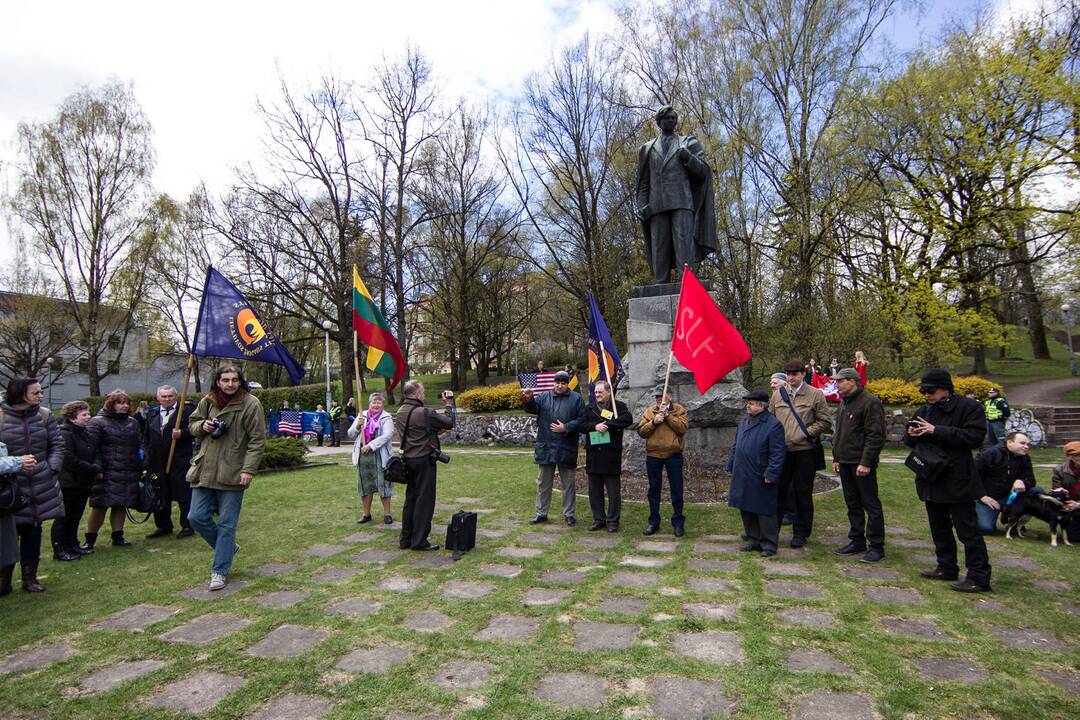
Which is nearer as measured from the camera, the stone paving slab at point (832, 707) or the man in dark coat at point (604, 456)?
the stone paving slab at point (832, 707)

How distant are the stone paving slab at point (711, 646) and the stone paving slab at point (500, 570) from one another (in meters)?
1.85

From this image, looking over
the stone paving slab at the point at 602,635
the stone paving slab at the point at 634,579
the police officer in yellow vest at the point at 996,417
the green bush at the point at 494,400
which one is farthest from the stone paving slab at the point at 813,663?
the green bush at the point at 494,400

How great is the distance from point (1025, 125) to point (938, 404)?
2245cm

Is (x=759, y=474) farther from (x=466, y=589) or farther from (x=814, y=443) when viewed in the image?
(x=466, y=589)

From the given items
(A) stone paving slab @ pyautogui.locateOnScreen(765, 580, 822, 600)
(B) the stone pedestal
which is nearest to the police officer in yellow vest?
(B) the stone pedestal

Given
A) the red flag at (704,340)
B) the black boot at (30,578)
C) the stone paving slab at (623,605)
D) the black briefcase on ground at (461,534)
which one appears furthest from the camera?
the red flag at (704,340)

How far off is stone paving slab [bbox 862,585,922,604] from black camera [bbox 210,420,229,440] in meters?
5.35

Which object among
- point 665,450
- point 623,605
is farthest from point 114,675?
point 665,450

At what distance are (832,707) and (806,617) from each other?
128 centimetres

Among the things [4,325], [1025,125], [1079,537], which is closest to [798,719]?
[1079,537]

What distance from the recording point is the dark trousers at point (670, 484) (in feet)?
21.9

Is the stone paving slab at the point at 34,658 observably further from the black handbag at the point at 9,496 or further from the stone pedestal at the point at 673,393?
the stone pedestal at the point at 673,393

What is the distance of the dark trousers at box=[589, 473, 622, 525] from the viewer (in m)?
7.02

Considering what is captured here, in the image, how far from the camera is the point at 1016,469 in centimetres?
686
